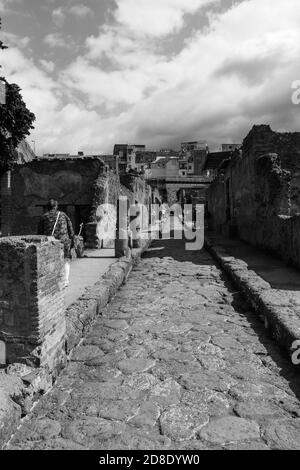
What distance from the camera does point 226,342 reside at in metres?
4.43

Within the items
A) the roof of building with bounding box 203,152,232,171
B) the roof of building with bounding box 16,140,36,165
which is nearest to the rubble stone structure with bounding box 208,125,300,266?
the roof of building with bounding box 16,140,36,165

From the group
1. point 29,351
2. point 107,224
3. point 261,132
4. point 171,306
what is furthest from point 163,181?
point 29,351

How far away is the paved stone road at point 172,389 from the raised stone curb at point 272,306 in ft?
0.49

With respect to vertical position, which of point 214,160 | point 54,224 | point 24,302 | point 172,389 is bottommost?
point 172,389

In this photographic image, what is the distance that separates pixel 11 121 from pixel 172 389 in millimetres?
17971

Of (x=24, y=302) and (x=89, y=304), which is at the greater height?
(x=24, y=302)

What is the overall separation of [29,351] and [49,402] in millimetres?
442

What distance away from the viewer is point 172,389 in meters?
3.30

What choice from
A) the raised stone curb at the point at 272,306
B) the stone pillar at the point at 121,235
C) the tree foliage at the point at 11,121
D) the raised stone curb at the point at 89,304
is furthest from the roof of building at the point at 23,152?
the raised stone curb at the point at 272,306

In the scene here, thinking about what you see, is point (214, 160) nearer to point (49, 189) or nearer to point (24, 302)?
point (49, 189)

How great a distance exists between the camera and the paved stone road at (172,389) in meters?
2.59

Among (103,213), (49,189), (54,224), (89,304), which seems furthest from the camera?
(49,189)

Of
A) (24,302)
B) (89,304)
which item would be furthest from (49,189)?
(24,302)
